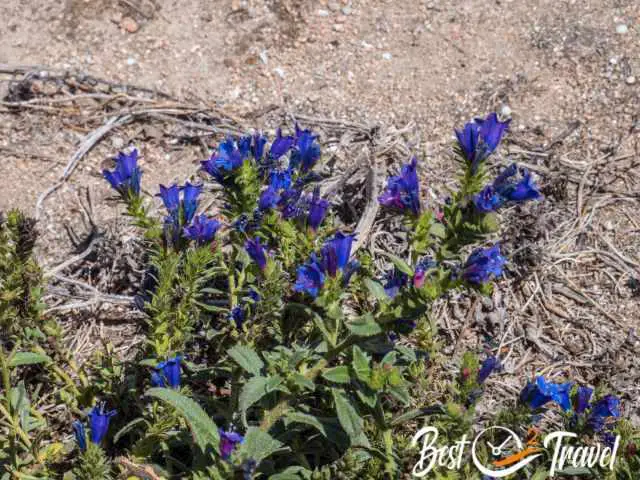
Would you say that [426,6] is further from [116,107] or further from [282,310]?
[282,310]

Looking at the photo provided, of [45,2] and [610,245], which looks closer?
[610,245]

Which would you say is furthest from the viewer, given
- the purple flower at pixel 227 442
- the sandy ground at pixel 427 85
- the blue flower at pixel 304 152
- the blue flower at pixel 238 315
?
the sandy ground at pixel 427 85

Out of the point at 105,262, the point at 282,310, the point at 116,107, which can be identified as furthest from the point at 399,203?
the point at 116,107

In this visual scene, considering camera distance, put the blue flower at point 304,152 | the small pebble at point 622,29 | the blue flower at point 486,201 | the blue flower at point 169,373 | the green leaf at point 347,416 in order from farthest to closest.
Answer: the small pebble at point 622,29 < the blue flower at point 304,152 < the blue flower at point 169,373 < the green leaf at point 347,416 < the blue flower at point 486,201

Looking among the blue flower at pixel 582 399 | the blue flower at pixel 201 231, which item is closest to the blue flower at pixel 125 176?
the blue flower at pixel 201 231

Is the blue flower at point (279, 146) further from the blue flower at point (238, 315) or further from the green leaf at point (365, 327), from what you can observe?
the green leaf at point (365, 327)
